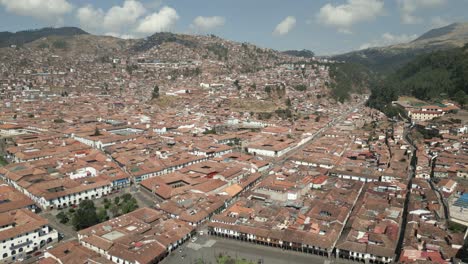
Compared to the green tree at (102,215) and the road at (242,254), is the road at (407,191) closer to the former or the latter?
the road at (242,254)

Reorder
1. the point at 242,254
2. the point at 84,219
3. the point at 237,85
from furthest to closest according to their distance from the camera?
the point at 237,85 → the point at 84,219 → the point at 242,254

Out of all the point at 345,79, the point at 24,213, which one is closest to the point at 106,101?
the point at 24,213

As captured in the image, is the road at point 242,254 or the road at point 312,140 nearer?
the road at point 242,254

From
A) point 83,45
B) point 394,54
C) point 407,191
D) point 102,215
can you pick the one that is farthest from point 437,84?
point 83,45

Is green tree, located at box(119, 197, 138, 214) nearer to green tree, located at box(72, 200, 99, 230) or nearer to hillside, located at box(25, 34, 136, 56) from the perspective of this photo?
green tree, located at box(72, 200, 99, 230)

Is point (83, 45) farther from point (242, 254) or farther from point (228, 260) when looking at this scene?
point (228, 260)

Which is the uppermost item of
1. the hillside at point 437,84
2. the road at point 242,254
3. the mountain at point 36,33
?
the mountain at point 36,33

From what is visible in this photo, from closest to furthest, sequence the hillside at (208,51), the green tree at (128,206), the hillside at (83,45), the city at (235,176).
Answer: the city at (235,176), the green tree at (128,206), the hillside at (208,51), the hillside at (83,45)

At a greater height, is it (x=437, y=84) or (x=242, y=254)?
(x=437, y=84)

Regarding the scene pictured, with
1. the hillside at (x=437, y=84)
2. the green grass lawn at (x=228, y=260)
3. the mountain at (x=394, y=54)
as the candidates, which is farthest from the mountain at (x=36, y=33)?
the green grass lawn at (x=228, y=260)

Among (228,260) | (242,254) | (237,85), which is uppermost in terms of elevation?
(237,85)
